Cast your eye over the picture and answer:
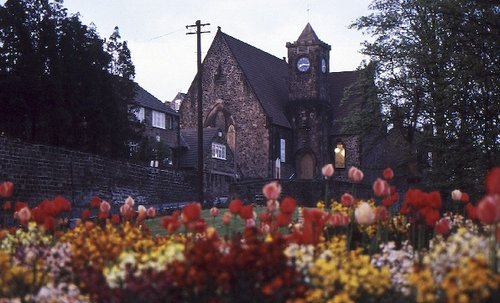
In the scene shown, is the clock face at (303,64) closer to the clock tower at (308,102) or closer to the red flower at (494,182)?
the clock tower at (308,102)

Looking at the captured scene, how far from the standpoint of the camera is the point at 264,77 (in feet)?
223

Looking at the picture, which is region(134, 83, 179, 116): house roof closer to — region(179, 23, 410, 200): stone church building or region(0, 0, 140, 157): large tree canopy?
Answer: region(179, 23, 410, 200): stone church building

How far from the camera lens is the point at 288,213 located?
879 cm

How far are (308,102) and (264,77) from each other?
4.39 m

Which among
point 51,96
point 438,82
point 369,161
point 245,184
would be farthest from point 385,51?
point 369,161

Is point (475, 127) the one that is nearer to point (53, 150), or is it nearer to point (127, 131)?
point (53, 150)

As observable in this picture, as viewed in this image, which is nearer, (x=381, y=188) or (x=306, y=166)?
(x=381, y=188)

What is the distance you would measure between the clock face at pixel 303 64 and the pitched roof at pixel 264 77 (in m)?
3.03

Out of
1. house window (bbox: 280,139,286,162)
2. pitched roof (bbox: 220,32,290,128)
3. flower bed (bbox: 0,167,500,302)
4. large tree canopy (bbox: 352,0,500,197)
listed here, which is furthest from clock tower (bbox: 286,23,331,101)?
flower bed (bbox: 0,167,500,302)

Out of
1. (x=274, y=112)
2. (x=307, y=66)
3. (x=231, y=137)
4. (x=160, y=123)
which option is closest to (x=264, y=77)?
(x=307, y=66)

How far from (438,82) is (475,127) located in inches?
86.5

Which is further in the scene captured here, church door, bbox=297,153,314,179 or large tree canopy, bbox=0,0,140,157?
church door, bbox=297,153,314,179

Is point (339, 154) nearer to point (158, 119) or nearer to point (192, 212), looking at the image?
point (158, 119)

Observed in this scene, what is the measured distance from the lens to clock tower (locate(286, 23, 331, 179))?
217 feet
